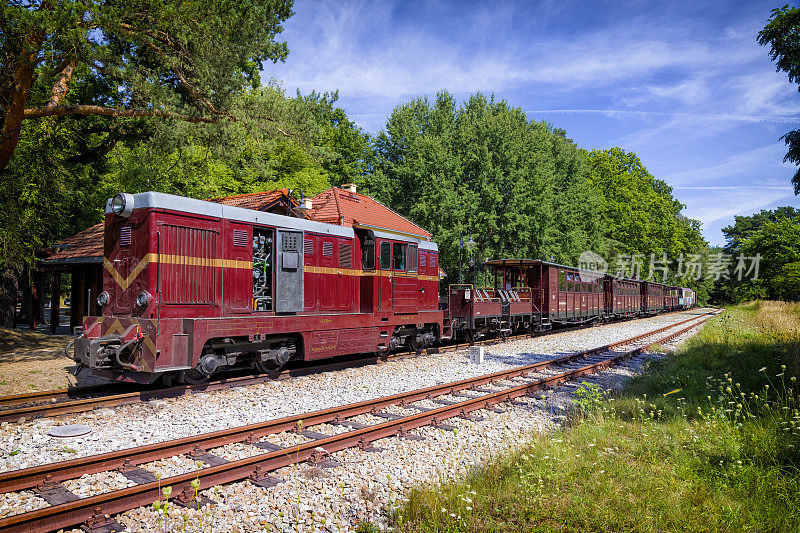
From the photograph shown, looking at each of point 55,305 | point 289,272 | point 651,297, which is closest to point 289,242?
point 289,272

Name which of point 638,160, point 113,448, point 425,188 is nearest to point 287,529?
point 113,448

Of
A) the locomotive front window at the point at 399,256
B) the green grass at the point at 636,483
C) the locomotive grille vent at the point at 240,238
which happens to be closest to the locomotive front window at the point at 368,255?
the locomotive front window at the point at 399,256

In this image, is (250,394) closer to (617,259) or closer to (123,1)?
(123,1)

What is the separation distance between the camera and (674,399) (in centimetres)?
877

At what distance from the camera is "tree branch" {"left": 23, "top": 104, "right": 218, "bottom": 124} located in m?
11.1

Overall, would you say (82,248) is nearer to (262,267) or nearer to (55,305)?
(55,305)

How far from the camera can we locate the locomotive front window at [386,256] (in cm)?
1330

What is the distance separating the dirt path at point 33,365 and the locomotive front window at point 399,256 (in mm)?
7735

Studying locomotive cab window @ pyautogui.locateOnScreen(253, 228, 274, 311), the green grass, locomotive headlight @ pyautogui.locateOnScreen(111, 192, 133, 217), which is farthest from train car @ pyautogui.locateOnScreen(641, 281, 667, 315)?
locomotive headlight @ pyautogui.locateOnScreen(111, 192, 133, 217)

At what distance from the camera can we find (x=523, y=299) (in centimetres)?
2158

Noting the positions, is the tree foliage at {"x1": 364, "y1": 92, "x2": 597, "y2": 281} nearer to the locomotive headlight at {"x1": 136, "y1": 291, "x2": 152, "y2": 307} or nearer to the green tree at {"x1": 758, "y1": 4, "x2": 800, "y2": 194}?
the green tree at {"x1": 758, "y1": 4, "x2": 800, "y2": 194}

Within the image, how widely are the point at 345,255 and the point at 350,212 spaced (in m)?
1.74

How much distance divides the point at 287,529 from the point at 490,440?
3.56 m

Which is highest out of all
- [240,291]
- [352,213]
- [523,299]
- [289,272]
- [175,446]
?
[352,213]
